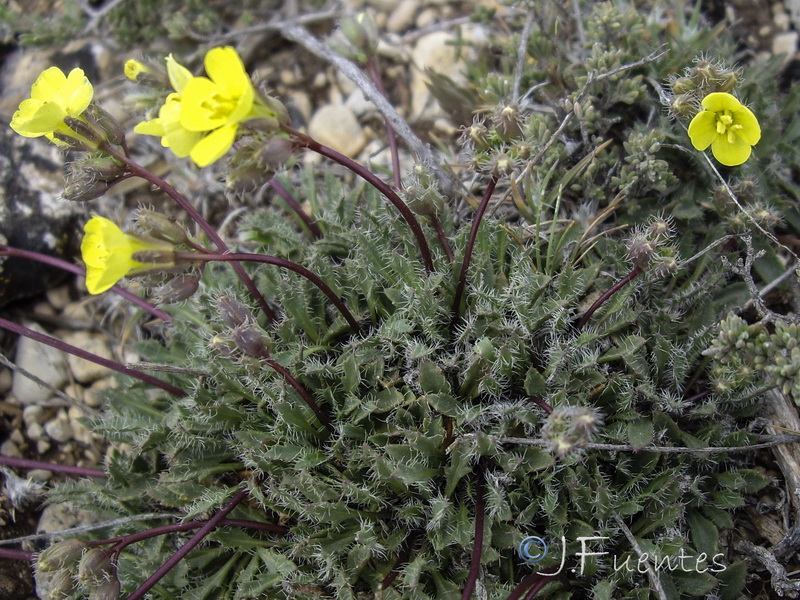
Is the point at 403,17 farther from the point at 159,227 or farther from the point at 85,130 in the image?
the point at 159,227

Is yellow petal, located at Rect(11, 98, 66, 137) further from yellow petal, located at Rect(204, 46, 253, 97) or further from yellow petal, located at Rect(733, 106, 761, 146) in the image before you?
yellow petal, located at Rect(733, 106, 761, 146)

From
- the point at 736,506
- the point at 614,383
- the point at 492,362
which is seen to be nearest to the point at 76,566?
the point at 492,362

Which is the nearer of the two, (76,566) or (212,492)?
(76,566)

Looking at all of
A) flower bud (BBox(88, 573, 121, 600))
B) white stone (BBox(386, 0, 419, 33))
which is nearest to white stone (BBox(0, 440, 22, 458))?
flower bud (BBox(88, 573, 121, 600))

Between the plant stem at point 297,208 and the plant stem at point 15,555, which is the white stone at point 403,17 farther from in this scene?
the plant stem at point 15,555

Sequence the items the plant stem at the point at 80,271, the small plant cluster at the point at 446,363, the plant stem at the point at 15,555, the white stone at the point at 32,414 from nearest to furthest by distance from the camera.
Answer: the small plant cluster at the point at 446,363 → the plant stem at the point at 15,555 → the plant stem at the point at 80,271 → the white stone at the point at 32,414

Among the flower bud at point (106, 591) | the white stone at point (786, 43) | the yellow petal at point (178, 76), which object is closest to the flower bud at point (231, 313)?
the yellow petal at point (178, 76)

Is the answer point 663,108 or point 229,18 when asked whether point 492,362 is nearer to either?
point 663,108
